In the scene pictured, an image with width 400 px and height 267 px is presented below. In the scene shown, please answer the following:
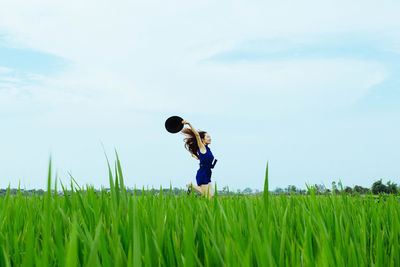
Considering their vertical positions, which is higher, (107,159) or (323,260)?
(107,159)

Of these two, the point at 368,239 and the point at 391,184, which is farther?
the point at 391,184

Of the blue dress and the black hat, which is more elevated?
the black hat

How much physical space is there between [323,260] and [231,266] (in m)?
0.20

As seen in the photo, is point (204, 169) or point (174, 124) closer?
point (174, 124)

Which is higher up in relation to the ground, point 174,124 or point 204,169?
point 174,124

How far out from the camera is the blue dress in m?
8.97

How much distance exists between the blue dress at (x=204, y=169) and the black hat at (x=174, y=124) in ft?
2.60

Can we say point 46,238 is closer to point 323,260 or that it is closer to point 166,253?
point 166,253

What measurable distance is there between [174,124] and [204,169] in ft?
4.36

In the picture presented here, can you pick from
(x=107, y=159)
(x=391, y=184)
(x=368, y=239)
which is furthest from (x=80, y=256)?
(x=391, y=184)

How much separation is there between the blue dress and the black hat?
0.79m

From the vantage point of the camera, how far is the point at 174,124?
8.88m

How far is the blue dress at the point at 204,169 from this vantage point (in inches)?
353

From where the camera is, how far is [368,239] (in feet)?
5.66
